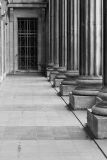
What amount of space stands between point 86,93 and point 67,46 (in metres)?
7.25

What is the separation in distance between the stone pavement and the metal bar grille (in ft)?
91.0

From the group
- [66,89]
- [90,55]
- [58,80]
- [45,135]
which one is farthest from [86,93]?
[58,80]

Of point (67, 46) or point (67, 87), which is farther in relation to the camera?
point (67, 46)

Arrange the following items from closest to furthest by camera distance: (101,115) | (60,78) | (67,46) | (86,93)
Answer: (101,115) → (86,93) → (67,46) → (60,78)

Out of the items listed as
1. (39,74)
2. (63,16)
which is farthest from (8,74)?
(63,16)

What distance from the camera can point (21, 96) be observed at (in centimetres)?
2247

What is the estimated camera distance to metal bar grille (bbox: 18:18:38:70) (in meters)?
45.6

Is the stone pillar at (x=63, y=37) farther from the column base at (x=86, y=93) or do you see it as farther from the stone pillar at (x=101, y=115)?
the stone pillar at (x=101, y=115)

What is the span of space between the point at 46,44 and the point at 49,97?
24.3 metres

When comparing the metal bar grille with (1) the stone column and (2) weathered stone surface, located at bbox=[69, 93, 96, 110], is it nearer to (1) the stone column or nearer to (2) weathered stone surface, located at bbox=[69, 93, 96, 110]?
(1) the stone column

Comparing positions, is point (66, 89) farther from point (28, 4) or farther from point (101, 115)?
point (28, 4)

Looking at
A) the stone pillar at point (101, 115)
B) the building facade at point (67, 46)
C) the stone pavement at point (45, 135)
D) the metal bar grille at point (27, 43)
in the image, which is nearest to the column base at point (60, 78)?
the building facade at point (67, 46)

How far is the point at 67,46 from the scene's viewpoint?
23.7 meters

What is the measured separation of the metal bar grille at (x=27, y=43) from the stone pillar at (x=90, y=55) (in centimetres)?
2856
